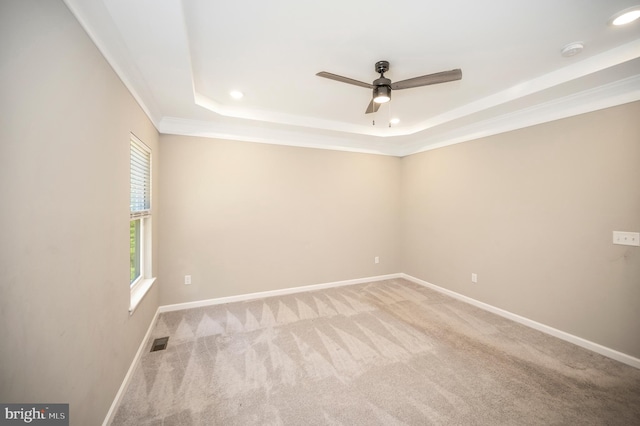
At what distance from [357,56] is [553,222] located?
107 inches

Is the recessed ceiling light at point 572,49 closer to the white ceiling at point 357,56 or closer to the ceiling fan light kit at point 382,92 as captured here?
the white ceiling at point 357,56

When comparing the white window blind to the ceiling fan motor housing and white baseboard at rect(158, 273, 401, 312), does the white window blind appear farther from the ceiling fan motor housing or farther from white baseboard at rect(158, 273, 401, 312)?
the ceiling fan motor housing

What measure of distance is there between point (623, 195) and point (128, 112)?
4.41 metres

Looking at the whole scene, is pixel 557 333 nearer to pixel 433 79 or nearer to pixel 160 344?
pixel 433 79

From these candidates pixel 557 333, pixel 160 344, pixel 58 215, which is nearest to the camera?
pixel 58 215

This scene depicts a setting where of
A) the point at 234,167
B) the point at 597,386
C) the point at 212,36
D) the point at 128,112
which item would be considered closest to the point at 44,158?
the point at 128,112

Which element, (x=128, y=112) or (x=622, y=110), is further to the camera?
(x=622, y=110)

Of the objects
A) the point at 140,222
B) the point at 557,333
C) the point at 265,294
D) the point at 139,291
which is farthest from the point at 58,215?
the point at 557,333

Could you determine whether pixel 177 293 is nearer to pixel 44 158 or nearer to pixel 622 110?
pixel 44 158

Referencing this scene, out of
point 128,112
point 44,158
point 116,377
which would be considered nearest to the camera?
point 44,158

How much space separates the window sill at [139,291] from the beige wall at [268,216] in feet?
1.53

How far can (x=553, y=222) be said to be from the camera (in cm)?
259

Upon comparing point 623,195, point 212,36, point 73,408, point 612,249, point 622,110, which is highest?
point 212,36

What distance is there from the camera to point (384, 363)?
2.14 m
